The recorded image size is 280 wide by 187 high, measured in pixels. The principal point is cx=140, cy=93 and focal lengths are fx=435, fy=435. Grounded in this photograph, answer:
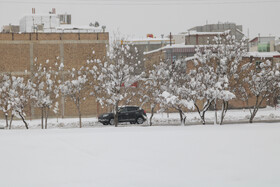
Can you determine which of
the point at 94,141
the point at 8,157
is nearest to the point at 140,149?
the point at 94,141

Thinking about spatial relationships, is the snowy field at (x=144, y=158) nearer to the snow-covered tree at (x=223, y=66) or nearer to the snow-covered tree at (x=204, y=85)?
the snow-covered tree at (x=223, y=66)

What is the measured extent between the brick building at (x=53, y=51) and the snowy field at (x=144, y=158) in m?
30.5

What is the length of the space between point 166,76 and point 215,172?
20457 millimetres

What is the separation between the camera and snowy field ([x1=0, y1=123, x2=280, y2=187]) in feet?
36.3

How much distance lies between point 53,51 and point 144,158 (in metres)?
Answer: 36.2

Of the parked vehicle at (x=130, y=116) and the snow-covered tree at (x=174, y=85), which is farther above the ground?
the snow-covered tree at (x=174, y=85)

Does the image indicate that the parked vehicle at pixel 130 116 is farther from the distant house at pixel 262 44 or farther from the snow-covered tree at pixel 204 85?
the distant house at pixel 262 44

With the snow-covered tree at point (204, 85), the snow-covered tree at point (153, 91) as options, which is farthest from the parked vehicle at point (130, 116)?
the snow-covered tree at point (204, 85)

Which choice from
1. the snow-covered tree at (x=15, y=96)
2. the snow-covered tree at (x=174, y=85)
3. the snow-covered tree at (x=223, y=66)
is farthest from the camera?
the snow-covered tree at (x=15, y=96)

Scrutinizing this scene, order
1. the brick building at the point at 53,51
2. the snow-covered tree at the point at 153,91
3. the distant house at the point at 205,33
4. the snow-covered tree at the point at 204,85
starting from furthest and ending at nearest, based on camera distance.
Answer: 1. the distant house at the point at 205,33
2. the brick building at the point at 53,51
3. the snow-covered tree at the point at 153,91
4. the snow-covered tree at the point at 204,85

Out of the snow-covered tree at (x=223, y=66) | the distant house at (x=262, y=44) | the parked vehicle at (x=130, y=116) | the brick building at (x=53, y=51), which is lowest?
the parked vehicle at (x=130, y=116)

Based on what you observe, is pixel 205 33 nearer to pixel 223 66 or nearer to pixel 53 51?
pixel 53 51

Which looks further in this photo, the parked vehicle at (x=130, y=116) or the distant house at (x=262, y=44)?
the distant house at (x=262, y=44)

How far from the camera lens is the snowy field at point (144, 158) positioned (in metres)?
11.1
